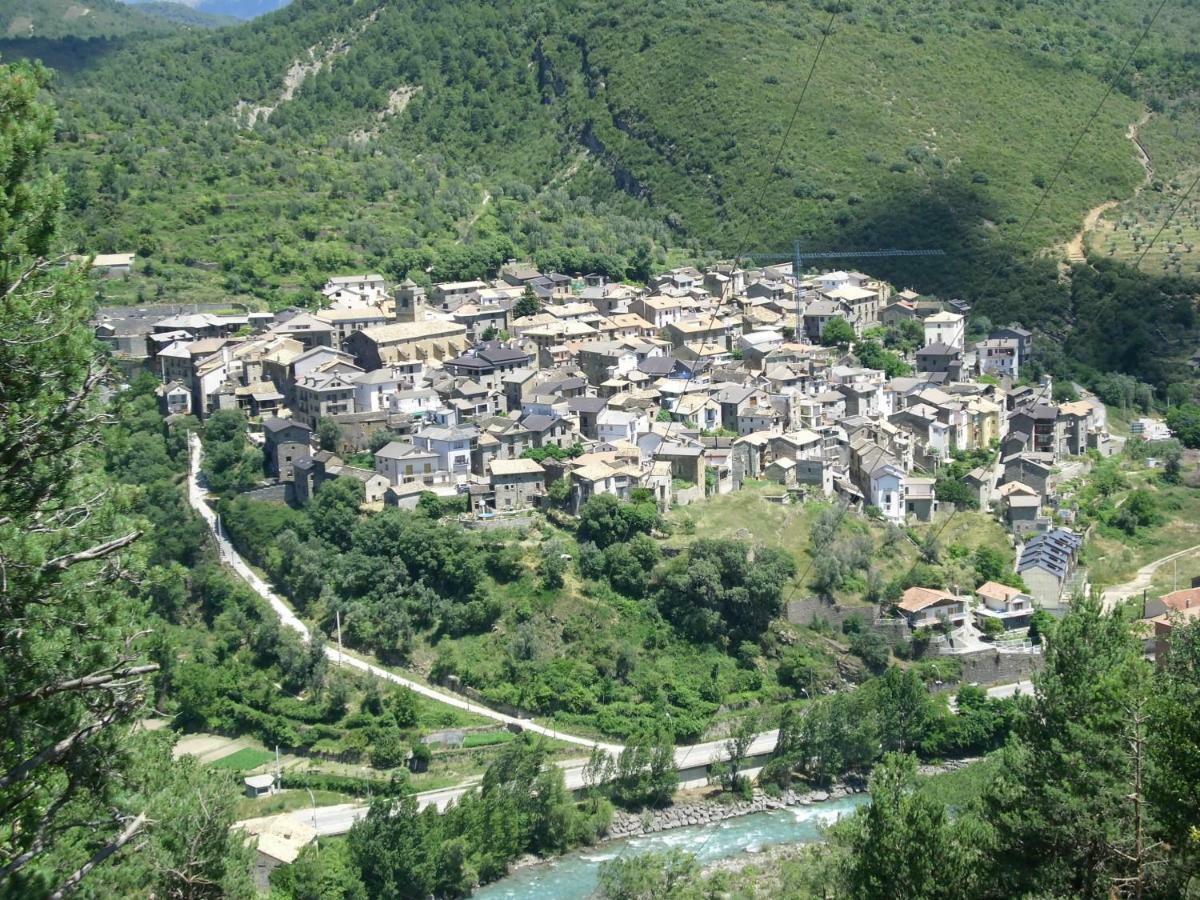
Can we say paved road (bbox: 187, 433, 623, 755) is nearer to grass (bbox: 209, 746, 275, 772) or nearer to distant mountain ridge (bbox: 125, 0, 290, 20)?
grass (bbox: 209, 746, 275, 772)

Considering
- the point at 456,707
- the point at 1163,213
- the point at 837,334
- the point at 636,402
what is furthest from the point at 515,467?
the point at 1163,213

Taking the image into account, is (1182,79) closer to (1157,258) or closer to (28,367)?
(1157,258)

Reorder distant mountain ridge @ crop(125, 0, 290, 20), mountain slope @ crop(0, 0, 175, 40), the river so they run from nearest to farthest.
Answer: the river, mountain slope @ crop(0, 0, 175, 40), distant mountain ridge @ crop(125, 0, 290, 20)

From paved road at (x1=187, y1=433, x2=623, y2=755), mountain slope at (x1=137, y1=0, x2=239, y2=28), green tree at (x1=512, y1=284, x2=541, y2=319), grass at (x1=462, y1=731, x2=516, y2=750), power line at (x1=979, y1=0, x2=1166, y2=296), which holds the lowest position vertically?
grass at (x1=462, y1=731, x2=516, y2=750)

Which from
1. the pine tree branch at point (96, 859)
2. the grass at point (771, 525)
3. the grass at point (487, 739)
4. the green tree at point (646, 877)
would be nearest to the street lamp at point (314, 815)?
the grass at point (487, 739)

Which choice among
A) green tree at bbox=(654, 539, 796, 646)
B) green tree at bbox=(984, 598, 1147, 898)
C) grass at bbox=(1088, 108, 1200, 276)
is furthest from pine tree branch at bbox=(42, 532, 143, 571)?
grass at bbox=(1088, 108, 1200, 276)

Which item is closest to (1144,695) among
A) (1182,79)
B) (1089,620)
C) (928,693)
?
(1089,620)
